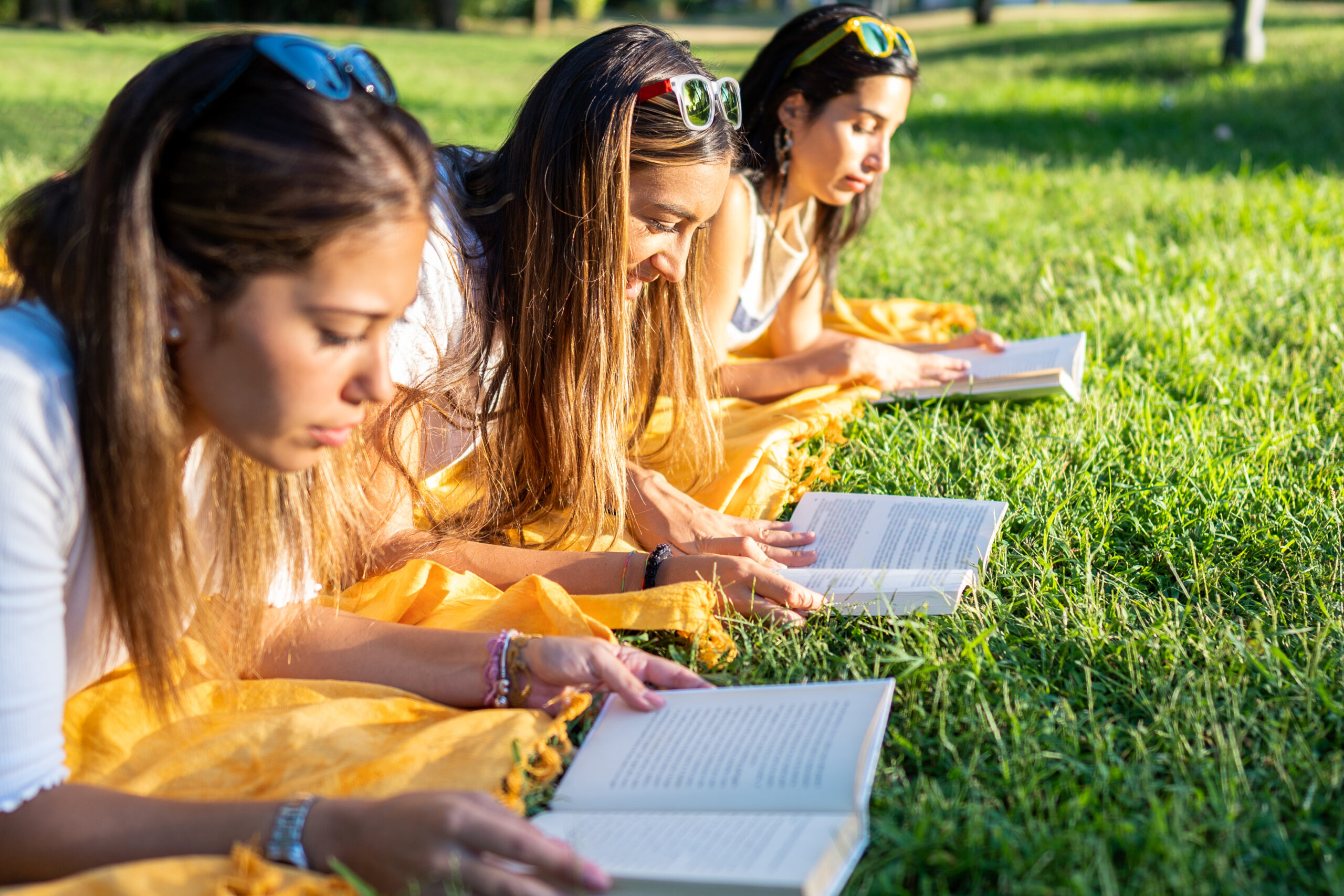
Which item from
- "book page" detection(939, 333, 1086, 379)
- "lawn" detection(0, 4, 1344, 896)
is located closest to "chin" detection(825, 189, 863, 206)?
"book page" detection(939, 333, 1086, 379)

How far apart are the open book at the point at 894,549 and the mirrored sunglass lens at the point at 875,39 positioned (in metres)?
1.54

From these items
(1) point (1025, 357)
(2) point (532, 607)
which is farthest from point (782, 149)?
(2) point (532, 607)

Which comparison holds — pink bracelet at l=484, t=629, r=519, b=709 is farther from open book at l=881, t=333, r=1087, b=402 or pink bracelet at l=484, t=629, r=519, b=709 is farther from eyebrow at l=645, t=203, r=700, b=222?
open book at l=881, t=333, r=1087, b=402

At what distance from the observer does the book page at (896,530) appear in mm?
2486

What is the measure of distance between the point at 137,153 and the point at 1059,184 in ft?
20.8

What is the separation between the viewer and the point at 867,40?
358 centimetres

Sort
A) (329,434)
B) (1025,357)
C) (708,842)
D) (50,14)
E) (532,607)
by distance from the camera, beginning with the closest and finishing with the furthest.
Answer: (708,842)
(329,434)
(532,607)
(1025,357)
(50,14)

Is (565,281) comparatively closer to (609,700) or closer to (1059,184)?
(609,700)

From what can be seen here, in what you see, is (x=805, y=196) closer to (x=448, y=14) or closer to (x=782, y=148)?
(x=782, y=148)

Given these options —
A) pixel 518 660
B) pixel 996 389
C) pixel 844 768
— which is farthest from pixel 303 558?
pixel 996 389

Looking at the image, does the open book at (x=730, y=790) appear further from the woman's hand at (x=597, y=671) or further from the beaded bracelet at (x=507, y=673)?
the beaded bracelet at (x=507, y=673)

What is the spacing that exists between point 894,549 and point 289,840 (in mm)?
1463

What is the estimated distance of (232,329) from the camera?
5.00 ft

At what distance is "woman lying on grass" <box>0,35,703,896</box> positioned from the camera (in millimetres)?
1440
